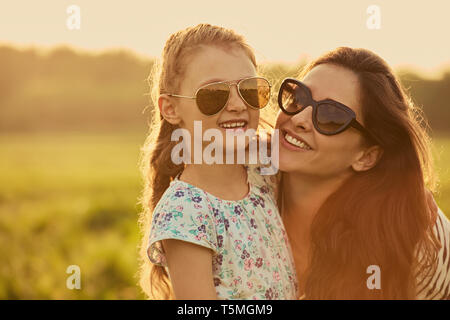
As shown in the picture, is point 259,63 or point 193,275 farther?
point 259,63

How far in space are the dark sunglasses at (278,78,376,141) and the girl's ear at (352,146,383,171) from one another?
16 centimetres

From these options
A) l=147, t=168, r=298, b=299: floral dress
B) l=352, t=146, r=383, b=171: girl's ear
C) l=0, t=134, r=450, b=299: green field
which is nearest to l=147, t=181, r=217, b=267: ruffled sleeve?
l=147, t=168, r=298, b=299: floral dress

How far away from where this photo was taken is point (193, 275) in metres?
2.82

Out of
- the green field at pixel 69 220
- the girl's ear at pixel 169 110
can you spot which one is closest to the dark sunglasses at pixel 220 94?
the girl's ear at pixel 169 110

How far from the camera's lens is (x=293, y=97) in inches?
138

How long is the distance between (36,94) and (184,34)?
32.7 m

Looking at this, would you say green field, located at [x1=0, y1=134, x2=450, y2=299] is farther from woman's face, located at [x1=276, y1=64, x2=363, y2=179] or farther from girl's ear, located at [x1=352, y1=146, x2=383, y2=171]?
woman's face, located at [x1=276, y1=64, x2=363, y2=179]

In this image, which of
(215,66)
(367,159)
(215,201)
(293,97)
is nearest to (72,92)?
(293,97)

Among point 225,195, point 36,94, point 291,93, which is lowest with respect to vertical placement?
point 225,195

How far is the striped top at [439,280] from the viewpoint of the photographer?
3545 mm

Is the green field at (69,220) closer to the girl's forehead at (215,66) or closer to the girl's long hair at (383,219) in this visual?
the girl's long hair at (383,219)

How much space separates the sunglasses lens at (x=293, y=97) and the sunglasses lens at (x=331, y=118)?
11 centimetres

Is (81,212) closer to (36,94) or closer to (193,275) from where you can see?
(193,275)

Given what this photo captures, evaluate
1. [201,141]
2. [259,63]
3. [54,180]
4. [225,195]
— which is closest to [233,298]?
[225,195]
